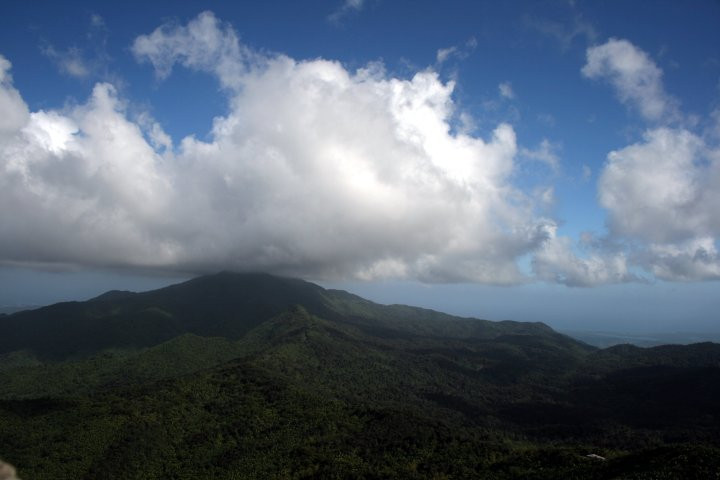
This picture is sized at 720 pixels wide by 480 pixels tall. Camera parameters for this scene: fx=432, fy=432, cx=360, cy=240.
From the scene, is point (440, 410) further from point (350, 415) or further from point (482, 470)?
point (482, 470)

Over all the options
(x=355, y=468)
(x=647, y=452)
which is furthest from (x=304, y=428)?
(x=647, y=452)

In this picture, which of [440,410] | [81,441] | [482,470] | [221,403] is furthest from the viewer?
[440,410]

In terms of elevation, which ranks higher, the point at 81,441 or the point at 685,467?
the point at 685,467

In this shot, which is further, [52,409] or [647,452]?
[52,409]

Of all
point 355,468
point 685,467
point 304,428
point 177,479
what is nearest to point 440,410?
point 304,428

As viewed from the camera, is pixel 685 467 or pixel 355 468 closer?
pixel 685 467

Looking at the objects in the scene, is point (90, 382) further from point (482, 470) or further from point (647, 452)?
point (647, 452)

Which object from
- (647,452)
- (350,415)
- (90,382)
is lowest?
(90,382)

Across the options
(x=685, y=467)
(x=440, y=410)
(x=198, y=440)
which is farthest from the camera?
(x=440, y=410)

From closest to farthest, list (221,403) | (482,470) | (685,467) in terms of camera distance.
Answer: (685,467)
(482,470)
(221,403)
